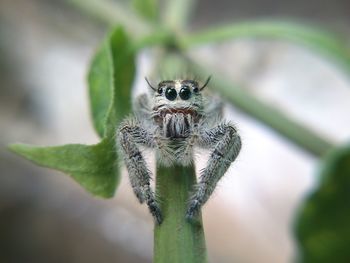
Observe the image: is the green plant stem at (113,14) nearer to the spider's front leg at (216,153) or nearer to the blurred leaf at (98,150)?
the blurred leaf at (98,150)

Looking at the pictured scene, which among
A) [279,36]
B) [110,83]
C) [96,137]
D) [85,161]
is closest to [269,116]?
[279,36]

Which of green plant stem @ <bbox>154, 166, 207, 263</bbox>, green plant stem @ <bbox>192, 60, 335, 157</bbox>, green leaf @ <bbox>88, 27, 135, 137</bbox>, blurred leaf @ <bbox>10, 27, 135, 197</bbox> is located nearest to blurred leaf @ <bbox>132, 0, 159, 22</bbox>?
green plant stem @ <bbox>192, 60, 335, 157</bbox>

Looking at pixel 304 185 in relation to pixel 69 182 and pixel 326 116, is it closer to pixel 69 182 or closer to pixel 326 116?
pixel 326 116

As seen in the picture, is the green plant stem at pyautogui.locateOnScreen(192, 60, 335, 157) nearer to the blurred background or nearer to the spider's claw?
the spider's claw

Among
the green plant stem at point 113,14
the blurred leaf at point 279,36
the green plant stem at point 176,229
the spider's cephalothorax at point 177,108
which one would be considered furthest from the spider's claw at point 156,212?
the green plant stem at point 113,14

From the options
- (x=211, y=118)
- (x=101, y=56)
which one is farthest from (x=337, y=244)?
(x=101, y=56)

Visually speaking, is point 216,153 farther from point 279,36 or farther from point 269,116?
point 279,36

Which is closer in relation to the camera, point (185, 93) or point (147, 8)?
point (185, 93)
